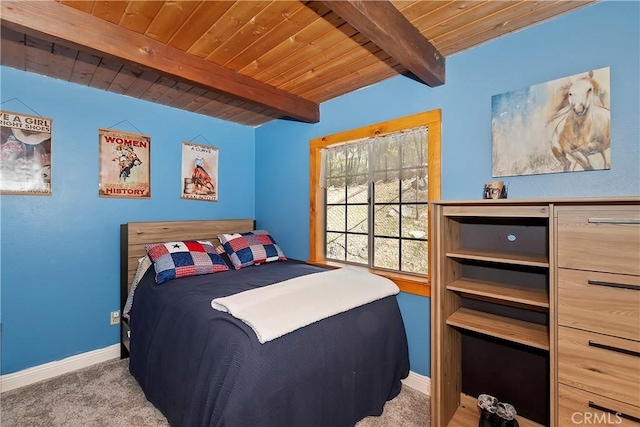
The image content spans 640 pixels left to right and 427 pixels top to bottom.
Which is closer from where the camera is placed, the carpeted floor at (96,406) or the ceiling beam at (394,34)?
the ceiling beam at (394,34)

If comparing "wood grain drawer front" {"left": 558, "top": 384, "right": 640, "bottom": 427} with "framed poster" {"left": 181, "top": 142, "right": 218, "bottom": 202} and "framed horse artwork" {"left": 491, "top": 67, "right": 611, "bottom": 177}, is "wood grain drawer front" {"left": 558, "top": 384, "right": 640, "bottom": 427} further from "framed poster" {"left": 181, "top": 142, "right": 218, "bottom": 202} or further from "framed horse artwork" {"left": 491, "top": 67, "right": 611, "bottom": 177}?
"framed poster" {"left": 181, "top": 142, "right": 218, "bottom": 202}

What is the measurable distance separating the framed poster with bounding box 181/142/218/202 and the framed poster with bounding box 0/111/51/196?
1026 millimetres

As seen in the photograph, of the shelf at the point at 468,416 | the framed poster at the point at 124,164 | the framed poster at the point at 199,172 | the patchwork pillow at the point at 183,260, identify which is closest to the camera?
→ the shelf at the point at 468,416

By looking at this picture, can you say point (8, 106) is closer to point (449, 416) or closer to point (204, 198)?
point (204, 198)

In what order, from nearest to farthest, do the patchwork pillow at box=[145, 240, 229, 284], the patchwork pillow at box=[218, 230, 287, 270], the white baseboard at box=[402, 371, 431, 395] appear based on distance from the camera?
the white baseboard at box=[402, 371, 431, 395]
the patchwork pillow at box=[145, 240, 229, 284]
the patchwork pillow at box=[218, 230, 287, 270]

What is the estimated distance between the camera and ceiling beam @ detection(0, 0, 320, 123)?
1.35 meters

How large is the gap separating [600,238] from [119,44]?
256cm

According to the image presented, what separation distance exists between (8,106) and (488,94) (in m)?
3.35

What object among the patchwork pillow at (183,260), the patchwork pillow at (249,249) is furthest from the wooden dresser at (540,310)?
the patchwork pillow at (183,260)

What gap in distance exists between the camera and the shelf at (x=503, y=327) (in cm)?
146

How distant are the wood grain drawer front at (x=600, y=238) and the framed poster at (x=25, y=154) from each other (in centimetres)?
338

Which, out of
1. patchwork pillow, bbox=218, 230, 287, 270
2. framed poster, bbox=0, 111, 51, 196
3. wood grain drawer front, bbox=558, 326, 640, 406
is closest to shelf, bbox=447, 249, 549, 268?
wood grain drawer front, bbox=558, 326, 640, 406

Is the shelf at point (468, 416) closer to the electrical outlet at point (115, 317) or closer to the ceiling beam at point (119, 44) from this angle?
the ceiling beam at point (119, 44)

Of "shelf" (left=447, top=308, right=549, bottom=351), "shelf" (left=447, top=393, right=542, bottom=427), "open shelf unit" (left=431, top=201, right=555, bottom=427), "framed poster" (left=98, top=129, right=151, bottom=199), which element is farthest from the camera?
"framed poster" (left=98, top=129, right=151, bottom=199)
